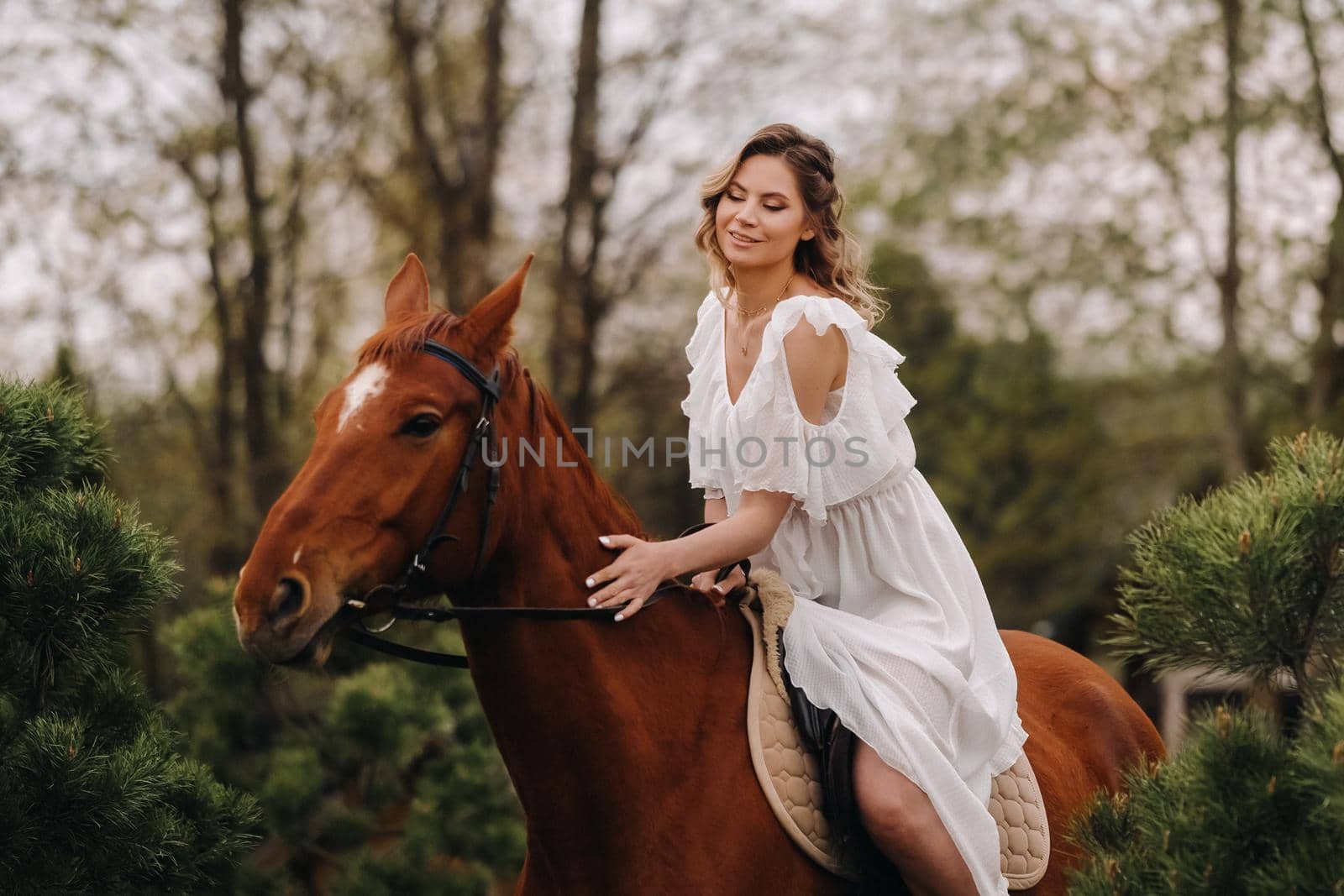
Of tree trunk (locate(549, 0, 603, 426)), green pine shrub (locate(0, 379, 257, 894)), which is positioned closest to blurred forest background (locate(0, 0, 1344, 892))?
tree trunk (locate(549, 0, 603, 426))

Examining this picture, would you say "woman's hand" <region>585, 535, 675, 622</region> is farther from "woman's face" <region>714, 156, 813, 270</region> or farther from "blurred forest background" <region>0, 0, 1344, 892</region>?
"blurred forest background" <region>0, 0, 1344, 892</region>

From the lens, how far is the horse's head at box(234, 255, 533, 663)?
235cm

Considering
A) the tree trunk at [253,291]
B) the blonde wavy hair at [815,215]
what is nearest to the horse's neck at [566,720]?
the blonde wavy hair at [815,215]

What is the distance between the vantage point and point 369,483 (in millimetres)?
2461

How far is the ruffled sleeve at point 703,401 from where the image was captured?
326 centimetres

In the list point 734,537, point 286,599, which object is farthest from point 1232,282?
point 286,599

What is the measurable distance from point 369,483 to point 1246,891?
6.03 feet

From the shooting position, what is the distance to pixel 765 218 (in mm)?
3139

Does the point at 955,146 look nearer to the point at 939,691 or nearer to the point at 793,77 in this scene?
the point at 793,77

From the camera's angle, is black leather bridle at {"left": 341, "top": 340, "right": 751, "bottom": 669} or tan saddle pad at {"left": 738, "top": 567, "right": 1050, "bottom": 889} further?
tan saddle pad at {"left": 738, "top": 567, "right": 1050, "bottom": 889}

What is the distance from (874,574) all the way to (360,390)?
4.61ft

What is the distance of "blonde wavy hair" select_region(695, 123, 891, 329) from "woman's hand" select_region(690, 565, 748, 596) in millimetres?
743

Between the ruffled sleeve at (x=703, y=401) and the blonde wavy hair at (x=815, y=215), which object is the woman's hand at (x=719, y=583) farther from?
the blonde wavy hair at (x=815, y=215)

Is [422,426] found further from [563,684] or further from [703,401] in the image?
[703,401]
